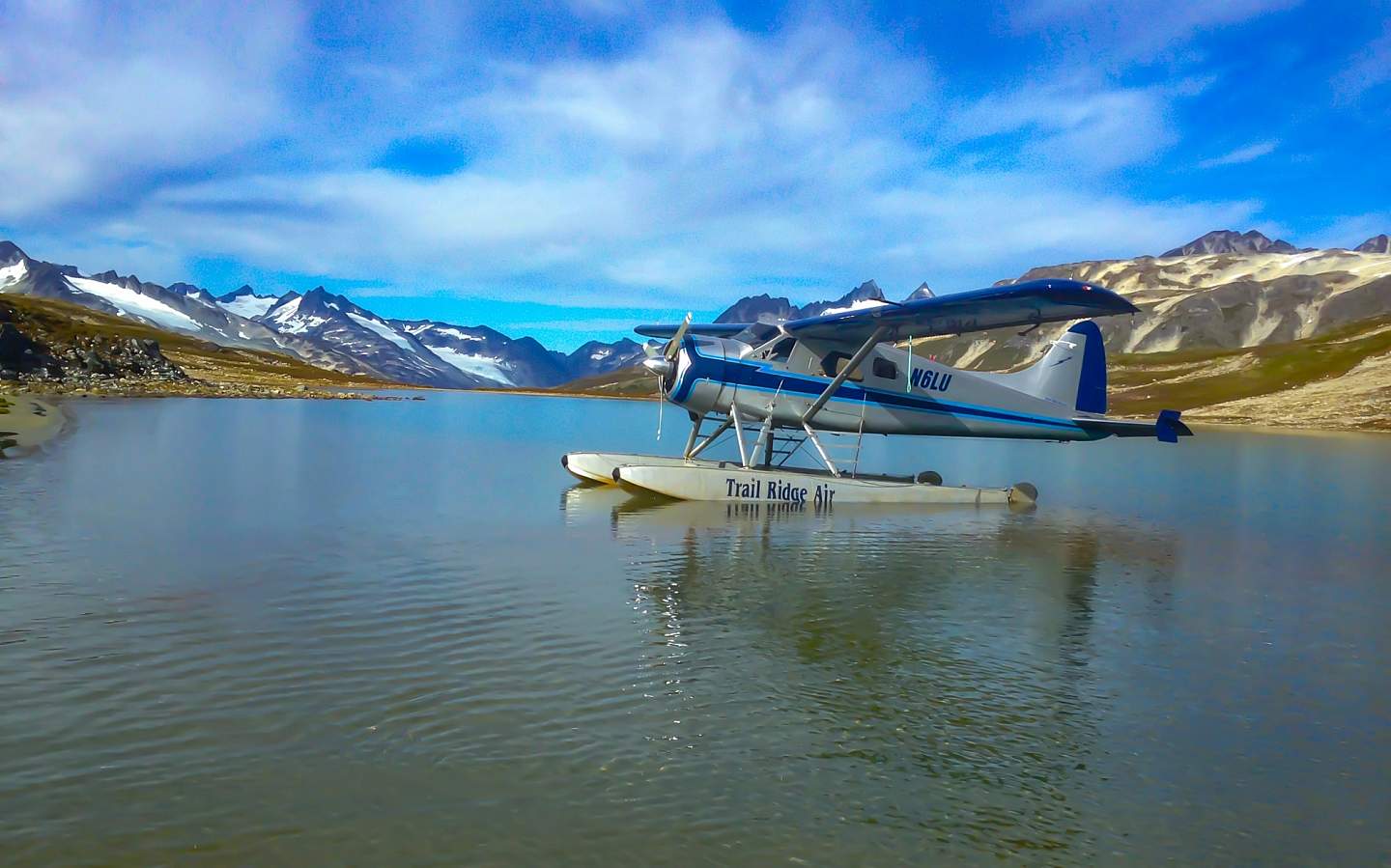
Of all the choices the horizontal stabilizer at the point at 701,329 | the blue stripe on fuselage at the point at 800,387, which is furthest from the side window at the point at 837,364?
the horizontal stabilizer at the point at 701,329

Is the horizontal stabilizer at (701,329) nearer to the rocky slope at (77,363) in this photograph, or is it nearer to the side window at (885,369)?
the side window at (885,369)

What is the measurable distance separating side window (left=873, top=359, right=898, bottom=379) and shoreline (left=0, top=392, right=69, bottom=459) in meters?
22.7

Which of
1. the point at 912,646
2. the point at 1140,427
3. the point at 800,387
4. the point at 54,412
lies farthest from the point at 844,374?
the point at 54,412

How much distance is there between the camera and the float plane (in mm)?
22922

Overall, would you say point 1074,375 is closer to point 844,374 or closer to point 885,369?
point 885,369

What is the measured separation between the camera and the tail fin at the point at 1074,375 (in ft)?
88.7

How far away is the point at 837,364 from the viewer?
24.7 metres

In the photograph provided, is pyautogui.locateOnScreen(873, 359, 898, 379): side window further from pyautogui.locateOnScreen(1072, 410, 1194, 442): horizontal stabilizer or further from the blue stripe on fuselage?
pyautogui.locateOnScreen(1072, 410, 1194, 442): horizontal stabilizer

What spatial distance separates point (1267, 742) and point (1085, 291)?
11.9 metres

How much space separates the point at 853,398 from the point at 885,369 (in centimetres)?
118

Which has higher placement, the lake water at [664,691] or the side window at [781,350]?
the side window at [781,350]

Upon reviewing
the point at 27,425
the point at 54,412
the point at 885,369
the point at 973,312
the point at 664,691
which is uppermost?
the point at 973,312

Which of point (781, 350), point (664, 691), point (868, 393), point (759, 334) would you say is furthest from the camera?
point (759, 334)

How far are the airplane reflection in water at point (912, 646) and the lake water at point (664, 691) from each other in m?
0.05
